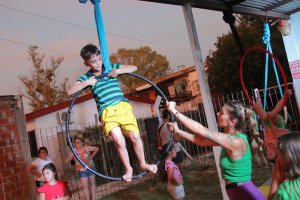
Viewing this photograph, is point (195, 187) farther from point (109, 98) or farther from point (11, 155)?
point (109, 98)

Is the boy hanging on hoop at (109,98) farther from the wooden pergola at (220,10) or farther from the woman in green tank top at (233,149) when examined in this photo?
the wooden pergola at (220,10)

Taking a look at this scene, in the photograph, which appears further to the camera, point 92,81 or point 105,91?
point 105,91

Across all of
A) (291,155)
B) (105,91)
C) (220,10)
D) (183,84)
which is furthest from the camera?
(183,84)

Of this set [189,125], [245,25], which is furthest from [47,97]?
[189,125]

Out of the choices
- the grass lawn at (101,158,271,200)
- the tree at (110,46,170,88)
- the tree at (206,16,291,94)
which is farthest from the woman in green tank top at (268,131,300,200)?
the tree at (110,46,170,88)

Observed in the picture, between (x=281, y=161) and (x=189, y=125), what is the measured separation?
73cm

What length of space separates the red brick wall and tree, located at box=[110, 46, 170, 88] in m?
18.9

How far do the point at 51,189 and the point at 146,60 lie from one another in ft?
77.4

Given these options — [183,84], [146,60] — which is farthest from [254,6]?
[146,60]

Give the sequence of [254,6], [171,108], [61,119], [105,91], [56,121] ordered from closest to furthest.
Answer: [171,108] → [105,91] → [254,6] → [61,119] → [56,121]

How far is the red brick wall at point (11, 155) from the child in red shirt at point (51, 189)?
5.82 feet

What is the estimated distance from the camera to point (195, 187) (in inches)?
295

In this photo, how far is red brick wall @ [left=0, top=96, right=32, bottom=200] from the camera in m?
5.62

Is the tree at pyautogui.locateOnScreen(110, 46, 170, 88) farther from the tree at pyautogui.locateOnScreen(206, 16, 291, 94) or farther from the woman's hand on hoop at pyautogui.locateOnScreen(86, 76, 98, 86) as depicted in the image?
the woman's hand on hoop at pyautogui.locateOnScreen(86, 76, 98, 86)
